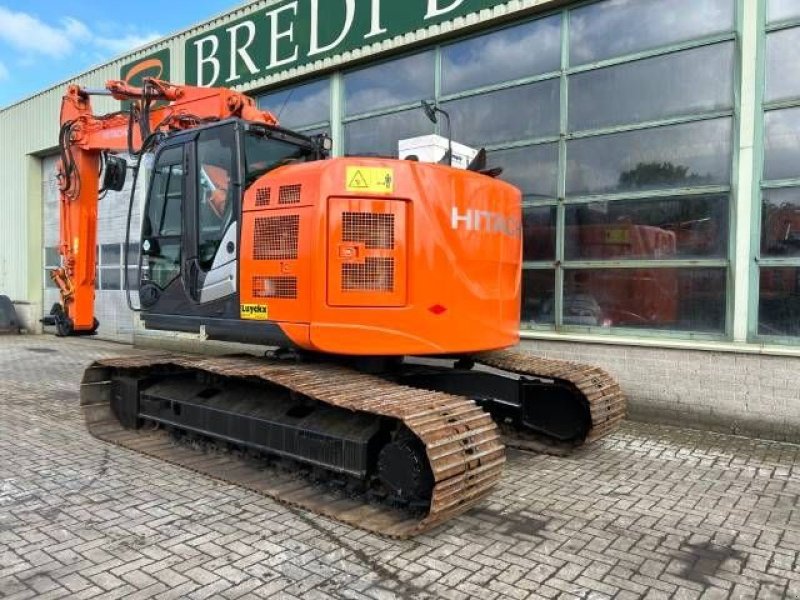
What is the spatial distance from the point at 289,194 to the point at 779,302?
4959mm

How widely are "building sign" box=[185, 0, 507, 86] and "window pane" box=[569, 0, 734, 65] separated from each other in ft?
3.88

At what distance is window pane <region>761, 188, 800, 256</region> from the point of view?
6.44 meters

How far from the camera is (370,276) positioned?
472 centimetres

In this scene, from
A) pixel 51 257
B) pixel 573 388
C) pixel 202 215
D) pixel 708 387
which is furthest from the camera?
pixel 51 257

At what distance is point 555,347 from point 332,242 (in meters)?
4.03

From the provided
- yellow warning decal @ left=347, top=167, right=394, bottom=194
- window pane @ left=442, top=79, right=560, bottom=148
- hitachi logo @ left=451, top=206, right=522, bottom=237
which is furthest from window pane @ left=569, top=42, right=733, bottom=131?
yellow warning decal @ left=347, top=167, right=394, bottom=194

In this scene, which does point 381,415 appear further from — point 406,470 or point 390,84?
point 390,84

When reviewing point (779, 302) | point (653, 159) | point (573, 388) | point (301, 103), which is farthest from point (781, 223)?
point (301, 103)

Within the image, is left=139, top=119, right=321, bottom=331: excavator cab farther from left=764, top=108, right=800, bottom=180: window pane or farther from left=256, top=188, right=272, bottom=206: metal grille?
left=764, top=108, right=800, bottom=180: window pane


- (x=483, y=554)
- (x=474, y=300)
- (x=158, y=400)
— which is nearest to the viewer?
(x=483, y=554)

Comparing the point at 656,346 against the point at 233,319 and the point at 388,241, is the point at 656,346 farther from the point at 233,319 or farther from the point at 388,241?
the point at 233,319

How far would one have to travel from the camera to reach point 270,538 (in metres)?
3.97

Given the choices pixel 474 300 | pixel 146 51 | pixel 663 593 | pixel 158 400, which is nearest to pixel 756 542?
pixel 663 593

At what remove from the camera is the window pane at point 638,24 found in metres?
6.97
